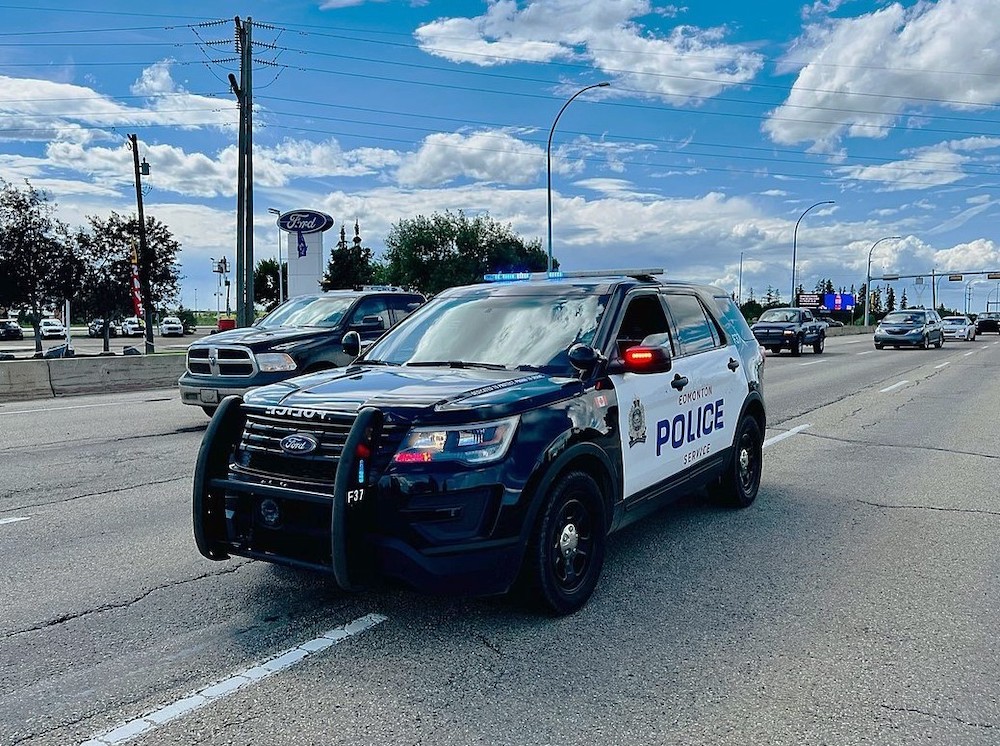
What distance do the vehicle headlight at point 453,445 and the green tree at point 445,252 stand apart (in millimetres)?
62745

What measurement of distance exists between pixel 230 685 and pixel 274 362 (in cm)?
744

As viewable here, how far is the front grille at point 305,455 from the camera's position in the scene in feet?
12.1

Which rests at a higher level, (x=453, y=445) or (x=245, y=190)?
(x=245, y=190)

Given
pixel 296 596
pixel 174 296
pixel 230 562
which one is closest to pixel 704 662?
pixel 296 596

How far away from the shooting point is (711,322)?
6.23 metres

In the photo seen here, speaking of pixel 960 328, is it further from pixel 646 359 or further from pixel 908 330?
pixel 646 359

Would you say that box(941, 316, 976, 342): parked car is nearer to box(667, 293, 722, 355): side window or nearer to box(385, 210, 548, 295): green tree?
box(385, 210, 548, 295): green tree

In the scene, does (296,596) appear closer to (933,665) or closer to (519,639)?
(519,639)

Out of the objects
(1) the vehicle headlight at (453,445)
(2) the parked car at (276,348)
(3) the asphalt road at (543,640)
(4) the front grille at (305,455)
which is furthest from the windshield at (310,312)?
(1) the vehicle headlight at (453,445)

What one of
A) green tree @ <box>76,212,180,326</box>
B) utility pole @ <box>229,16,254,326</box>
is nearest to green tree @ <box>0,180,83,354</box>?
green tree @ <box>76,212,180,326</box>

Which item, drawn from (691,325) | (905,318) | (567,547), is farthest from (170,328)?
(567,547)

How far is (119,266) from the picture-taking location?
130 ft

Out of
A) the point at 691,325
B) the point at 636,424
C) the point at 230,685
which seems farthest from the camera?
the point at 691,325

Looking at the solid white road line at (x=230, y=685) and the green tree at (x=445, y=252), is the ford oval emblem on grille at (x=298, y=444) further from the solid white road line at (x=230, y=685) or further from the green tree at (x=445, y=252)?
the green tree at (x=445, y=252)
